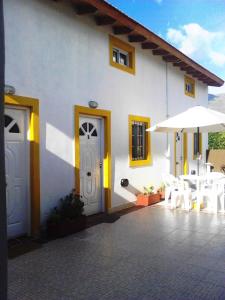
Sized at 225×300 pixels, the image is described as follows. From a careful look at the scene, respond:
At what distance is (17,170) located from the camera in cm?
599

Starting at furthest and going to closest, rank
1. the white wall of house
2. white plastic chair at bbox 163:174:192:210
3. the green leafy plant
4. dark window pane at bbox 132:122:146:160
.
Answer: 1. dark window pane at bbox 132:122:146:160
2. white plastic chair at bbox 163:174:192:210
3. the green leafy plant
4. the white wall of house

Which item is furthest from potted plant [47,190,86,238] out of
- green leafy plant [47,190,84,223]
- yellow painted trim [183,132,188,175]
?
yellow painted trim [183,132,188,175]

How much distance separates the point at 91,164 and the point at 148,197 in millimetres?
2297

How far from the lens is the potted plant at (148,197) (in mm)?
9336

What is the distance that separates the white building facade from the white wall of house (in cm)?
2

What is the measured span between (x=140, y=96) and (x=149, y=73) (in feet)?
3.31

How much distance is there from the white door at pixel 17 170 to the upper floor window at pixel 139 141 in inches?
149

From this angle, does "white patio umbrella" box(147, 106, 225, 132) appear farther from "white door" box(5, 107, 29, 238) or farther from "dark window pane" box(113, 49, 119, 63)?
"white door" box(5, 107, 29, 238)

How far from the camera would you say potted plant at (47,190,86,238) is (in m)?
6.13

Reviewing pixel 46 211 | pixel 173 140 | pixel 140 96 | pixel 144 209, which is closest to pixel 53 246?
pixel 46 211

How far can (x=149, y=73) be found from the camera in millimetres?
10281

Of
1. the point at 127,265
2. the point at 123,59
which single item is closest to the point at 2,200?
the point at 127,265

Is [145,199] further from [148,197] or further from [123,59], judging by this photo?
[123,59]

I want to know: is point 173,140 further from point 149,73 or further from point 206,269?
point 206,269
